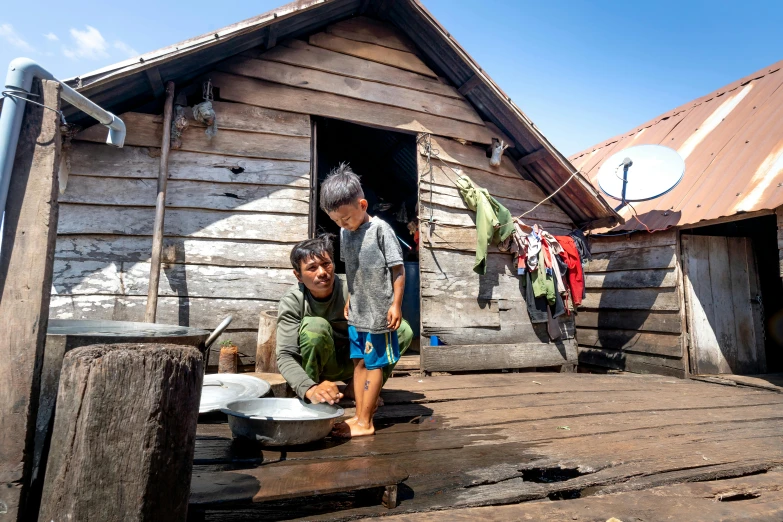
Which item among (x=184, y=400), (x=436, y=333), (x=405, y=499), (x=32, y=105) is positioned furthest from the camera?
(x=436, y=333)

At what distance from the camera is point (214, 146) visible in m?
4.71

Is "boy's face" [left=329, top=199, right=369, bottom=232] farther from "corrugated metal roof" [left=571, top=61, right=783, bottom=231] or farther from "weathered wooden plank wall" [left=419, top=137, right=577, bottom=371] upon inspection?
"corrugated metal roof" [left=571, top=61, right=783, bottom=231]

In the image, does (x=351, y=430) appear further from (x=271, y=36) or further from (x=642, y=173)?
(x=642, y=173)

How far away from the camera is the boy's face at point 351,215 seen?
268cm

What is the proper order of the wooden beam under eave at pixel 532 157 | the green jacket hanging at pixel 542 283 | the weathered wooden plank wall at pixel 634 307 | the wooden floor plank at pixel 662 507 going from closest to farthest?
the wooden floor plank at pixel 662 507
the green jacket hanging at pixel 542 283
the wooden beam under eave at pixel 532 157
the weathered wooden plank wall at pixel 634 307

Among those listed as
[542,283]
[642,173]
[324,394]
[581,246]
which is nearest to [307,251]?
[324,394]

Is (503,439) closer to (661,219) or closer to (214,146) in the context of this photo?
(214,146)

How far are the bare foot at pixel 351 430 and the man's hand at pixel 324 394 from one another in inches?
11.7

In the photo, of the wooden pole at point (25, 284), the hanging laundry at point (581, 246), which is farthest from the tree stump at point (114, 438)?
the hanging laundry at point (581, 246)

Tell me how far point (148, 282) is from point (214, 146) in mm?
1551

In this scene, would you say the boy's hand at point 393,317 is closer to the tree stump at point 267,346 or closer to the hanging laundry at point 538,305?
the tree stump at point 267,346

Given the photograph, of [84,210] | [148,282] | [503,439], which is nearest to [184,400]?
[503,439]

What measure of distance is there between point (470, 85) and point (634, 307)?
447 cm

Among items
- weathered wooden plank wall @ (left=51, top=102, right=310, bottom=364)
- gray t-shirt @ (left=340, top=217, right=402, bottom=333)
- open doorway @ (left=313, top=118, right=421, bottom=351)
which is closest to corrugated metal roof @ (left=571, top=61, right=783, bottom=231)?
open doorway @ (left=313, top=118, right=421, bottom=351)
